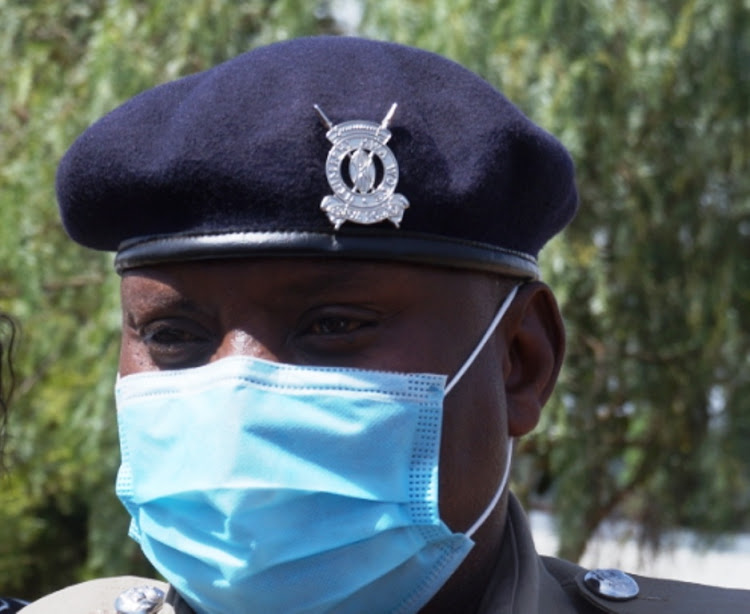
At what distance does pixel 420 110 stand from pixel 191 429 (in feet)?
1.68

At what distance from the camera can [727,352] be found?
4617 mm

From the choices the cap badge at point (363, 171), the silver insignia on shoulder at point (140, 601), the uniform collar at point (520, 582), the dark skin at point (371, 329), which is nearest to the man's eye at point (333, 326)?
the dark skin at point (371, 329)

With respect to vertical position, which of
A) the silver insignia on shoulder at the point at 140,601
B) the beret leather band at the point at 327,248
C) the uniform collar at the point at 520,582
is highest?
the beret leather band at the point at 327,248

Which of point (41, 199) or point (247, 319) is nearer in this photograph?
point (247, 319)

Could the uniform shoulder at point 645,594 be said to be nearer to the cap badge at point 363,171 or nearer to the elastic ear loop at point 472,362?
the elastic ear loop at point 472,362

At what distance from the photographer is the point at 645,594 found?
2182 mm

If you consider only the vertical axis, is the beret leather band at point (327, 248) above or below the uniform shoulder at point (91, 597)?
above

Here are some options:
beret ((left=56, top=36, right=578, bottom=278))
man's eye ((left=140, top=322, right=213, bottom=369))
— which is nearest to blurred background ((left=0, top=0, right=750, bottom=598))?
beret ((left=56, top=36, right=578, bottom=278))

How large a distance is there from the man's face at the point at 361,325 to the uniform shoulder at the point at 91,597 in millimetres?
525

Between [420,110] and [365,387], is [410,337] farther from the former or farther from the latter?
[420,110]

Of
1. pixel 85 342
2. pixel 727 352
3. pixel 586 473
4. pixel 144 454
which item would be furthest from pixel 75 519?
pixel 144 454

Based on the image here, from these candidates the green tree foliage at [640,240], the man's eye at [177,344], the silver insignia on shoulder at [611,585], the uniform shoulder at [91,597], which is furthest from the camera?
the green tree foliage at [640,240]

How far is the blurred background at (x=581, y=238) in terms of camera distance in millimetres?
4309

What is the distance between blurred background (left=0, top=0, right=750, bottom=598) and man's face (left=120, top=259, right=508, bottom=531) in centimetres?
225
